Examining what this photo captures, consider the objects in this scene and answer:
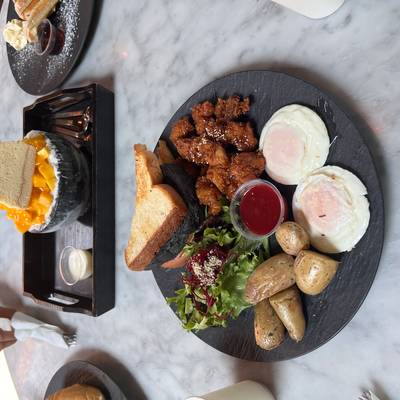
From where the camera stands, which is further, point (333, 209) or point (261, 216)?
point (261, 216)

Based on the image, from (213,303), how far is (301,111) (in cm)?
74

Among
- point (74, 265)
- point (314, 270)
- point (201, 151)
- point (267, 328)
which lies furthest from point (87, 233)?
point (314, 270)

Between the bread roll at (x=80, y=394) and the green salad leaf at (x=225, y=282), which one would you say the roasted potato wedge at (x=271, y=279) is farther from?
the bread roll at (x=80, y=394)

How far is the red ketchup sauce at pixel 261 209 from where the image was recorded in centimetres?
150

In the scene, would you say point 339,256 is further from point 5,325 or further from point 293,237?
point 5,325

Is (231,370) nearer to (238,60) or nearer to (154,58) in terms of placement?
(238,60)

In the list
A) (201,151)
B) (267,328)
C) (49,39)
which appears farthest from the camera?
(49,39)

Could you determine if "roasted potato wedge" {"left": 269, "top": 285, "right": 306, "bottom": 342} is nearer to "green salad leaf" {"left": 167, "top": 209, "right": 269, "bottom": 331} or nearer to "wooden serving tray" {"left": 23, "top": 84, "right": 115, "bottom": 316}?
"green salad leaf" {"left": 167, "top": 209, "right": 269, "bottom": 331}

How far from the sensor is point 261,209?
1.52 m

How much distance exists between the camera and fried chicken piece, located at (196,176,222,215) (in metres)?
1.67

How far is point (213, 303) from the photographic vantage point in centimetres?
160

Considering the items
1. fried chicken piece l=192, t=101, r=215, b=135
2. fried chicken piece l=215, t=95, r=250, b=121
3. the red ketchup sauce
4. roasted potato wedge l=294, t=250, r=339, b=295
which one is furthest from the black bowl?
roasted potato wedge l=294, t=250, r=339, b=295

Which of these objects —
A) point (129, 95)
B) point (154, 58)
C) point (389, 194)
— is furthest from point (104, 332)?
point (389, 194)

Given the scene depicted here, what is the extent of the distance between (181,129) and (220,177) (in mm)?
291
